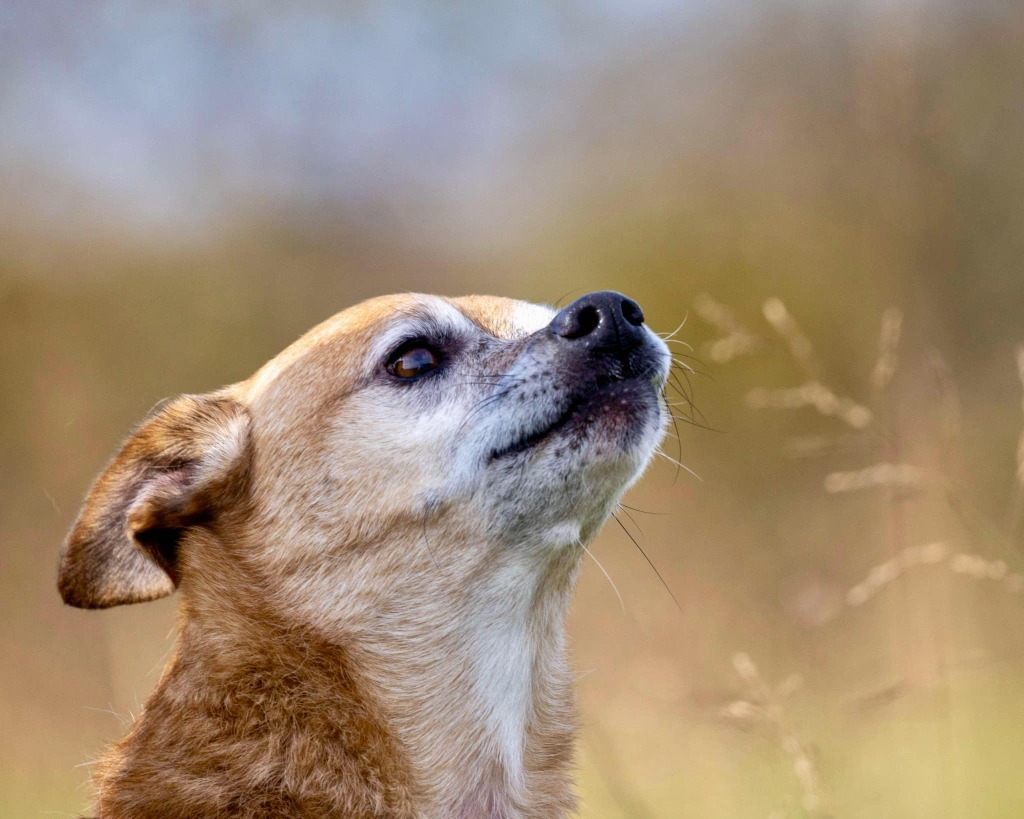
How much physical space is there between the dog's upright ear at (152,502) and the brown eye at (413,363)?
460mm

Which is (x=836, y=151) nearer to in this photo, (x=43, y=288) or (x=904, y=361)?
(x=904, y=361)

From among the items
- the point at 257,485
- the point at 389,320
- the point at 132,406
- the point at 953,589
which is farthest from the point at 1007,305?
the point at 132,406

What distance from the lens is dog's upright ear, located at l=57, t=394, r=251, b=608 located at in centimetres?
266

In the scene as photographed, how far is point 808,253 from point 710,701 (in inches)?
176

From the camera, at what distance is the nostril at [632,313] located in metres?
2.65

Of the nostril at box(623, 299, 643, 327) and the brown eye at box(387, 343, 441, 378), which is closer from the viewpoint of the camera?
the nostril at box(623, 299, 643, 327)

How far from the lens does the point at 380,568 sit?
8.56ft

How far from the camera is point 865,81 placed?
4.32 meters

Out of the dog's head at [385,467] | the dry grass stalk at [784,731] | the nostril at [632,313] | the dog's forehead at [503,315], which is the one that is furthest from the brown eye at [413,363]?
the dry grass stalk at [784,731]

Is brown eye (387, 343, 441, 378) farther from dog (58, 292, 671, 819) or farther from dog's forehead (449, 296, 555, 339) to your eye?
dog's forehead (449, 296, 555, 339)

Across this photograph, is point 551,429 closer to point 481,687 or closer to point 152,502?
point 481,687

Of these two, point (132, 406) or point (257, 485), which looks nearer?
point (257, 485)

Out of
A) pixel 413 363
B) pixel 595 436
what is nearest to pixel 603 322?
pixel 595 436

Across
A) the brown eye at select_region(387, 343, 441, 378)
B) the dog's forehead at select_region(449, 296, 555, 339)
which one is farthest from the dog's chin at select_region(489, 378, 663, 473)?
the dog's forehead at select_region(449, 296, 555, 339)
